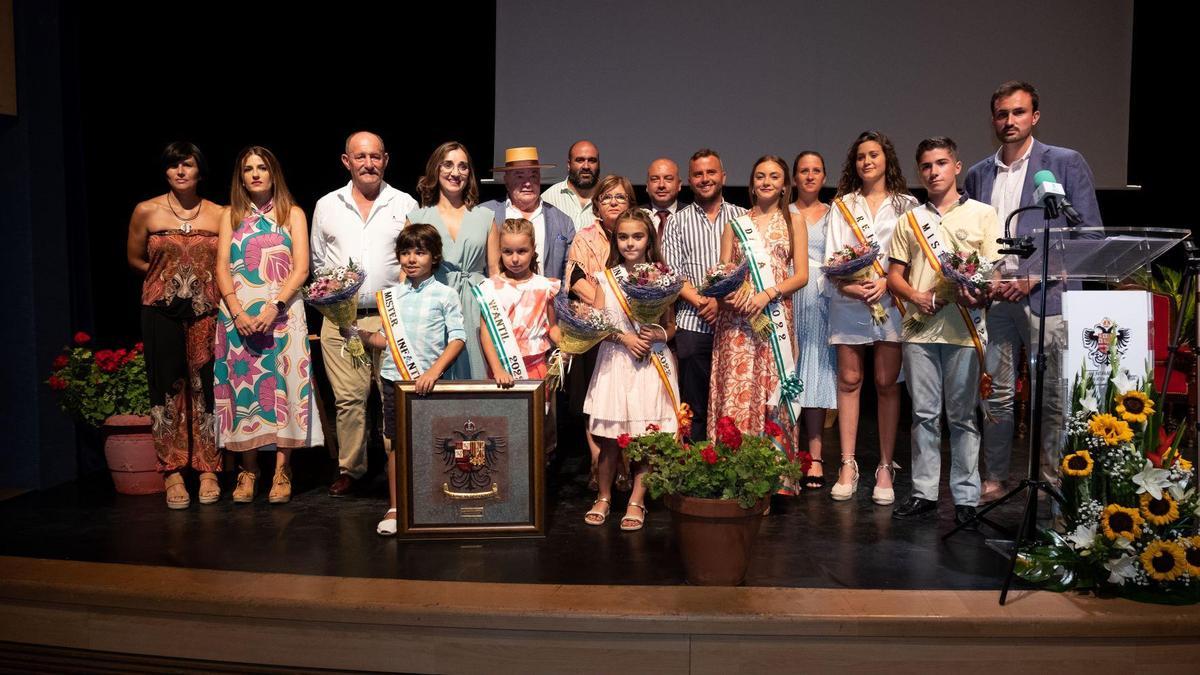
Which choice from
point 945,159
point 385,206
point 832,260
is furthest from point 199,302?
point 945,159

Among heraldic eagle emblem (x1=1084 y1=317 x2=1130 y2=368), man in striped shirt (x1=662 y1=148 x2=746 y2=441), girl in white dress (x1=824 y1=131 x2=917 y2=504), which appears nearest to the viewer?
heraldic eagle emblem (x1=1084 y1=317 x2=1130 y2=368)

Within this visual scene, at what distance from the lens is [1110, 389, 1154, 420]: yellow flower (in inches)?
108

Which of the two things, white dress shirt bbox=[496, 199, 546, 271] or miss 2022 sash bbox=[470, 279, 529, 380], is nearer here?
miss 2022 sash bbox=[470, 279, 529, 380]

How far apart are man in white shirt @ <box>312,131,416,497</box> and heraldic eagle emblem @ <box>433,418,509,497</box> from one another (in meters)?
0.73

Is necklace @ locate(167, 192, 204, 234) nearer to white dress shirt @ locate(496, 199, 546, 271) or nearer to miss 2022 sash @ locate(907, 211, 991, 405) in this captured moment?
white dress shirt @ locate(496, 199, 546, 271)

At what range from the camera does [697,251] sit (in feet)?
12.7

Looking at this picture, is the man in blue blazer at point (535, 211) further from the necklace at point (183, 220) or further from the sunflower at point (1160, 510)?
the sunflower at point (1160, 510)

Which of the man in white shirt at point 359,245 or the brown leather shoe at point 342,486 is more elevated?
the man in white shirt at point 359,245

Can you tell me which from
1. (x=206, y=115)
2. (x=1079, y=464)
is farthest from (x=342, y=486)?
(x=1079, y=464)

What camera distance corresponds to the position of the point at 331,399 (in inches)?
252

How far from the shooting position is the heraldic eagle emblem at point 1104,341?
2902 millimetres

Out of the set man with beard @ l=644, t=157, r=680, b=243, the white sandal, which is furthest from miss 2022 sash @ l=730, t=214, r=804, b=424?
the white sandal

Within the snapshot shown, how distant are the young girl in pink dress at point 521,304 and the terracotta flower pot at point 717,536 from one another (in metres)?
0.94

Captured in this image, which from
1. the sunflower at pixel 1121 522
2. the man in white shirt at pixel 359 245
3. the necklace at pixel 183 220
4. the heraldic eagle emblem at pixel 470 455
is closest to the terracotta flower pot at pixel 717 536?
the heraldic eagle emblem at pixel 470 455
